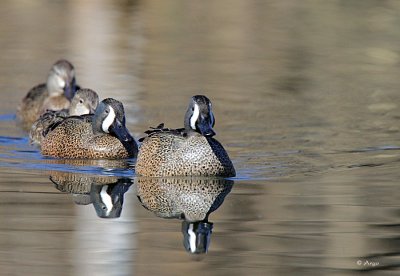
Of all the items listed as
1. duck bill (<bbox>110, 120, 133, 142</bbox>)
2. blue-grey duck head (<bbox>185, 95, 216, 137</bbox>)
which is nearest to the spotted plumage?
blue-grey duck head (<bbox>185, 95, 216, 137</bbox>)

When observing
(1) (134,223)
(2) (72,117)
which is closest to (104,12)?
(2) (72,117)

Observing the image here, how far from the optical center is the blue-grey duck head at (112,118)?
13469 millimetres

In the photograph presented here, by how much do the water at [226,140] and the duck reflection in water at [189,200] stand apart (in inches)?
1.1

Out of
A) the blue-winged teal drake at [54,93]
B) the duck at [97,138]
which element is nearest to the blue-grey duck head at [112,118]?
the duck at [97,138]

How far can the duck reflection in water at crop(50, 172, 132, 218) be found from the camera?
35.8ft

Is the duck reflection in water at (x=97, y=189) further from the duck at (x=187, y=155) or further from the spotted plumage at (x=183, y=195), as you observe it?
the duck at (x=187, y=155)

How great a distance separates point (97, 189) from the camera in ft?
38.7

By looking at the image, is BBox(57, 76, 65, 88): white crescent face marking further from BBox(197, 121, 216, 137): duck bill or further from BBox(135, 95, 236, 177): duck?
BBox(197, 121, 216, 137): duck bill

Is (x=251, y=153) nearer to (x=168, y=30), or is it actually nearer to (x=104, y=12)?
(x=168, y=30)

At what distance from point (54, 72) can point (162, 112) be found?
1.90 metres

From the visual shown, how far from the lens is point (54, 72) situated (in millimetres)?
17453

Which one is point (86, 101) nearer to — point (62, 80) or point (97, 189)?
point (62, 80)

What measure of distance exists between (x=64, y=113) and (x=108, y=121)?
1.95 metres

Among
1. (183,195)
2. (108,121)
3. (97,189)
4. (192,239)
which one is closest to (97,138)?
(108,121)
